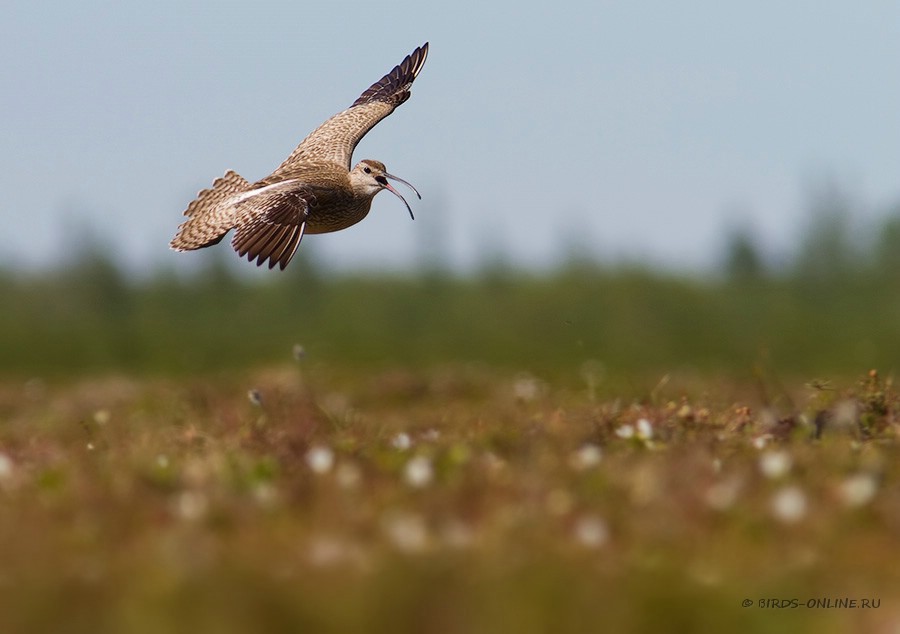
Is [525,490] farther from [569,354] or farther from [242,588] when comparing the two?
[569,354]

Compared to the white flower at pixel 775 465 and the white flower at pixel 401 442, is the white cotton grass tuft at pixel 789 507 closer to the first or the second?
the white flower at pixel 775 465

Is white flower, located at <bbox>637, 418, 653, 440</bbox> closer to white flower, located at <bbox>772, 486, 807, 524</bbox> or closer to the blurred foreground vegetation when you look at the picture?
the blurred foreground vegetation

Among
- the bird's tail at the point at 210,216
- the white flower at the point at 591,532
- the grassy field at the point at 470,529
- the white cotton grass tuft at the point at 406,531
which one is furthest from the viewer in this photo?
the bird's tail at the point at 210,216

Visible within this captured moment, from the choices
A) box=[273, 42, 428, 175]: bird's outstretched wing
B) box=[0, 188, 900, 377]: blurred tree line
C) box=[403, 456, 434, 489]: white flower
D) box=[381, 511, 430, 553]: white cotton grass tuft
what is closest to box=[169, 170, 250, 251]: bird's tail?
box=[273, 42, 428, 175]: bird's outstretched wing

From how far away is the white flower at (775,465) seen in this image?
560cm

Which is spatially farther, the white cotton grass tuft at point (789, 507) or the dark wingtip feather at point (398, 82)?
the dark wingtip feather at point (398, 82)

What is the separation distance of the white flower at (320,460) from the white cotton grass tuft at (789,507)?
70.7 inches

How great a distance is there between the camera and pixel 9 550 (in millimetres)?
4762

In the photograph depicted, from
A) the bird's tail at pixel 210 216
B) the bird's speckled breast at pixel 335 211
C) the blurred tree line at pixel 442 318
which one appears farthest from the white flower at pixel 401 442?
the blurred tree line at pixel 442 318

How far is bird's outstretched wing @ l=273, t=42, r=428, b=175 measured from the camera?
14136 mm

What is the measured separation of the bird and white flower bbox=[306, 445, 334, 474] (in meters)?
3.94

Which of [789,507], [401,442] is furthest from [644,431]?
[789,507]

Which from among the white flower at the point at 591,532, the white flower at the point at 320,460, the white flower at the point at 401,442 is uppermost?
the white flower at the point at 401,442

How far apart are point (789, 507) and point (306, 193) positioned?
7115mm
